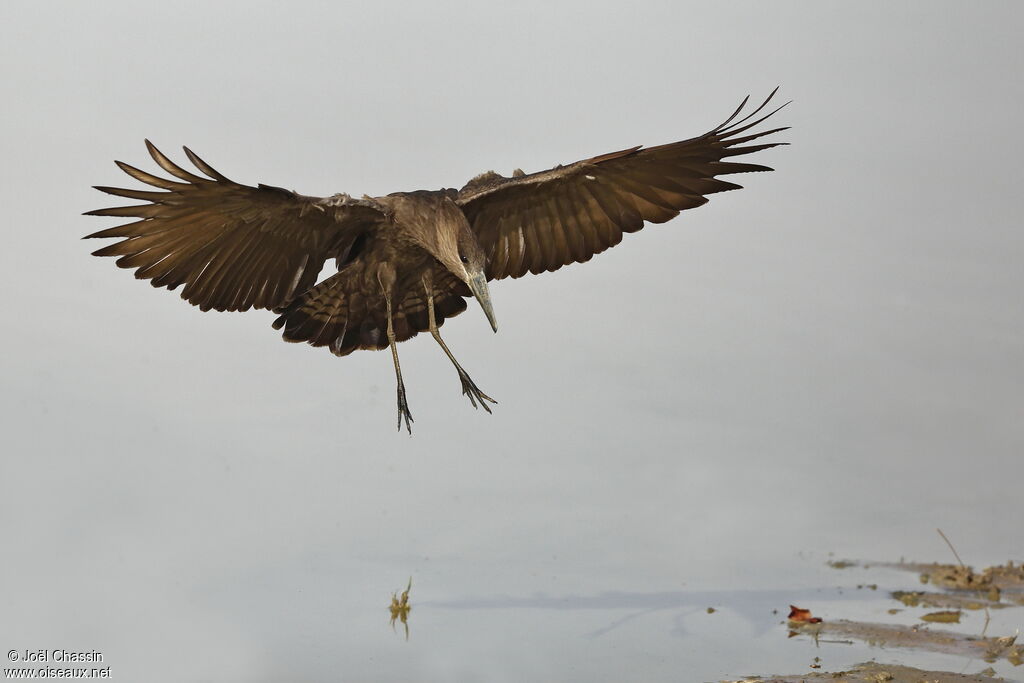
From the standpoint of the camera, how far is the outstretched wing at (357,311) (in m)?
8.45

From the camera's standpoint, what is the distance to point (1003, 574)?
1043 centimetres

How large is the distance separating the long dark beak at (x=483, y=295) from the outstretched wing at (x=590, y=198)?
1.97 ft

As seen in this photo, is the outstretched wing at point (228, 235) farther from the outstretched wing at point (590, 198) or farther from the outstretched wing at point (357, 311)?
the outstretched wing at point (590, 198)

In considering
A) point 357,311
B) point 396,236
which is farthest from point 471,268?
point 357,311

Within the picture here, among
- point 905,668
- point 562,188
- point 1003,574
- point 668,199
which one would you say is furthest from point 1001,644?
point 562,188

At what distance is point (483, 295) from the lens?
8.00 metres

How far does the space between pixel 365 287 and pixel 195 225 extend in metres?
1.36

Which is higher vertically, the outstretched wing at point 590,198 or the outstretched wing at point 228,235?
the outstretched wing at point 590,198

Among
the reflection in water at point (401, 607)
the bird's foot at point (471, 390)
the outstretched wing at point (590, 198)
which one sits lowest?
the reflection in water at point (401, 607)

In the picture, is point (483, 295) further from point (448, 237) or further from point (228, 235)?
point (228, 235)

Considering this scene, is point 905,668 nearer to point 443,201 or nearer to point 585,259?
point 585,259

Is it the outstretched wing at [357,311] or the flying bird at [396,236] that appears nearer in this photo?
the flying bird at [396,236]

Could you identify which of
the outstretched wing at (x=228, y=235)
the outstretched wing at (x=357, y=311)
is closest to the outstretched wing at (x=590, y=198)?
the outstretched wing at (x=357, y=311)

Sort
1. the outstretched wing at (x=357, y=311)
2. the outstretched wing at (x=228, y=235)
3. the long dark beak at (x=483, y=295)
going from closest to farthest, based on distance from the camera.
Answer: the outstretched wing at (x=228, y=235) < the long dark beak at (x=483, y=295) < the outstretched wing at (x=357, y=311)
